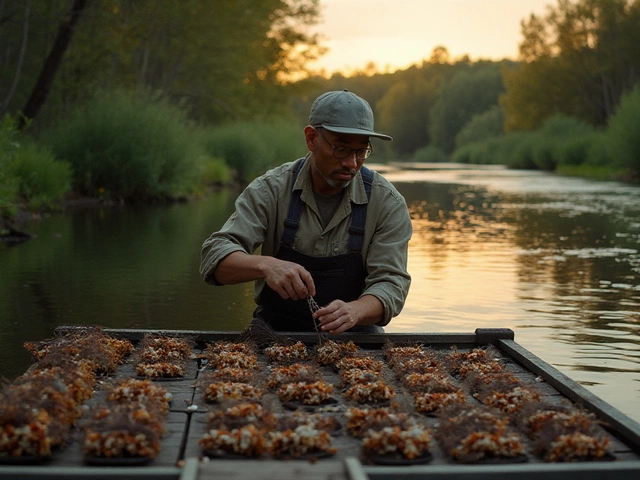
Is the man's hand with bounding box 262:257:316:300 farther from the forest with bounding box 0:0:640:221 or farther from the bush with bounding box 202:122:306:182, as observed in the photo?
the bush with bounding box 202:122:306:182

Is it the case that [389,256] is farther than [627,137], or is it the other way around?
[627,137]

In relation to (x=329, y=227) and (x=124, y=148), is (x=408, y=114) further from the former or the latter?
(x=329, y=227)

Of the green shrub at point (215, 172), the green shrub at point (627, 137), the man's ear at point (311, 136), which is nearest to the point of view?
the man's ear at point (311, 136)

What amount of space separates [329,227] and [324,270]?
0.27 meters

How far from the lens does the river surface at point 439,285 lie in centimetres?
883

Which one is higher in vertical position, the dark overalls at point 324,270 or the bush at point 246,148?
the dark overalls at point 324,270

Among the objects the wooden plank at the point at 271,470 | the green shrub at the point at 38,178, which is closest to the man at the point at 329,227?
the wooden plank at the point at 271,470

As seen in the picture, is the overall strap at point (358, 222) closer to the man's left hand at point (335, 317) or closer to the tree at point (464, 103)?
the man's left hand at point (335, 317)

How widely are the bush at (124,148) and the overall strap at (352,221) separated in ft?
67.9

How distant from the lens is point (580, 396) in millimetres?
4754

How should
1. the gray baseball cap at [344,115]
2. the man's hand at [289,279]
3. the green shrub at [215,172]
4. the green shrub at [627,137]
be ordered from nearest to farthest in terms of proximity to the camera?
the man's hand at [289,279], the gray baseball cap at [344,115], the green shrub at [215,172], the green shrub at [627,137]

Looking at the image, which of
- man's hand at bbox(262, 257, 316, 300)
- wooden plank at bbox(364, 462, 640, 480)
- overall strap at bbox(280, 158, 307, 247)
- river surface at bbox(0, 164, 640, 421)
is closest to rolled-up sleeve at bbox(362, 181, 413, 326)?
overall strap at bbox(280, 158, 307, 247)

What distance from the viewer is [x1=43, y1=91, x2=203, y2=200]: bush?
26781 millimetres

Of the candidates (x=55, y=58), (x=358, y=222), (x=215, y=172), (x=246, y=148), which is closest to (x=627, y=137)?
(x=246, y=148)
